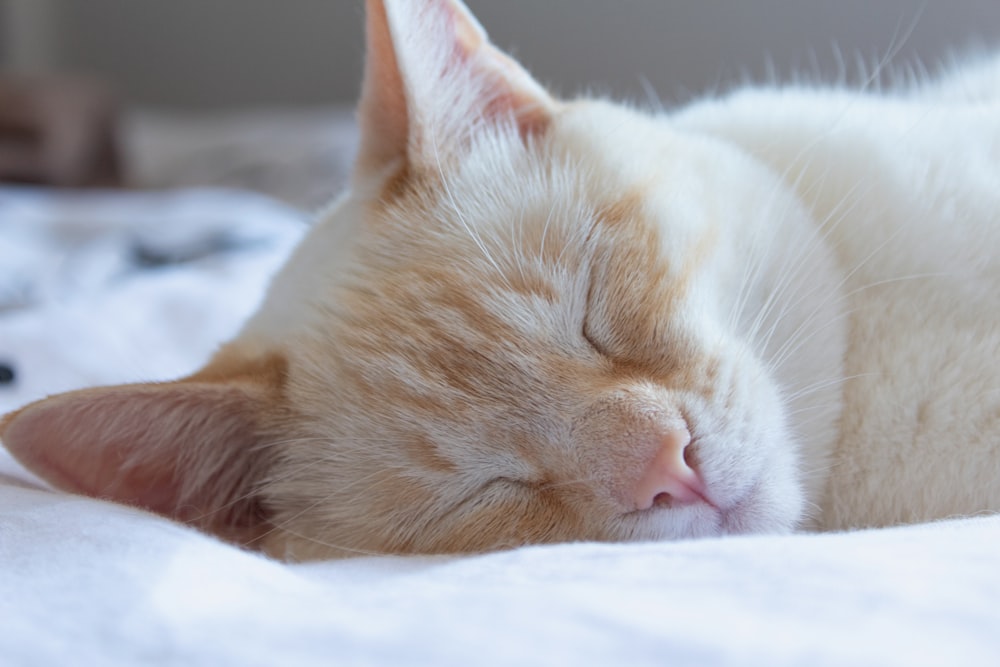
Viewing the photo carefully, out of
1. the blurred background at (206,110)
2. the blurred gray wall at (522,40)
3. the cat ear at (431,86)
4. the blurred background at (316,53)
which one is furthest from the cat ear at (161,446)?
the blurred background at (316,53)

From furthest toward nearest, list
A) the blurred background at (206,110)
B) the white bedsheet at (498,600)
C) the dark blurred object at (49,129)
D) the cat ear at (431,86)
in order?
the dark blurred object at (49,129) → the blurred background at (206,110) → the cat ear at (431,86) → the white bedsheet at (498,600)

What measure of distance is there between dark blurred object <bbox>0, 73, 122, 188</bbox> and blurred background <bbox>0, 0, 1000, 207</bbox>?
0.21m

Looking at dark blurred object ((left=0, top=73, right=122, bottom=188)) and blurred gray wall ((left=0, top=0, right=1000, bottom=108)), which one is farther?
dark blurred object ((left=0, top=73, right=122, bottom=188))

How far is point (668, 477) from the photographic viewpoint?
90 cm

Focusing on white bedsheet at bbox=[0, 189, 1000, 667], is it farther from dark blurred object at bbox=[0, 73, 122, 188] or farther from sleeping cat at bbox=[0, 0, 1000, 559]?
dark blurred object at bbox=[0, 73, 122, 188]

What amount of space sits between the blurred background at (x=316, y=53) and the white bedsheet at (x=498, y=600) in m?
1.16

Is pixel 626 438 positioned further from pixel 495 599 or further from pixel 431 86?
pixel 431 86

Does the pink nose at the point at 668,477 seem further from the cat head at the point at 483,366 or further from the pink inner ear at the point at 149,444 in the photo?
the pink inner ear at the point at 149,444

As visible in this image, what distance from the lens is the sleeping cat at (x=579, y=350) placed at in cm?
96

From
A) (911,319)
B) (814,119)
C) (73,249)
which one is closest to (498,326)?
(911,319)

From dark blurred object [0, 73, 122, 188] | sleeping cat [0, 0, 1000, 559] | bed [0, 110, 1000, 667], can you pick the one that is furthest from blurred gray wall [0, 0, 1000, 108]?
bed [0, 110, 1000, 667]

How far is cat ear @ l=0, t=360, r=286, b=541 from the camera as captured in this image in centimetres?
100

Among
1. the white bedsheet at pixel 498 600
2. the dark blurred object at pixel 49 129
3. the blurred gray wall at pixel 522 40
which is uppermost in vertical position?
the blurred gray wall at pixel 522 40

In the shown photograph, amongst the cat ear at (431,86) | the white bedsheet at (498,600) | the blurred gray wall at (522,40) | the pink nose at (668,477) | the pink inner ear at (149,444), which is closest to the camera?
the white bedsheet at (498,600)
